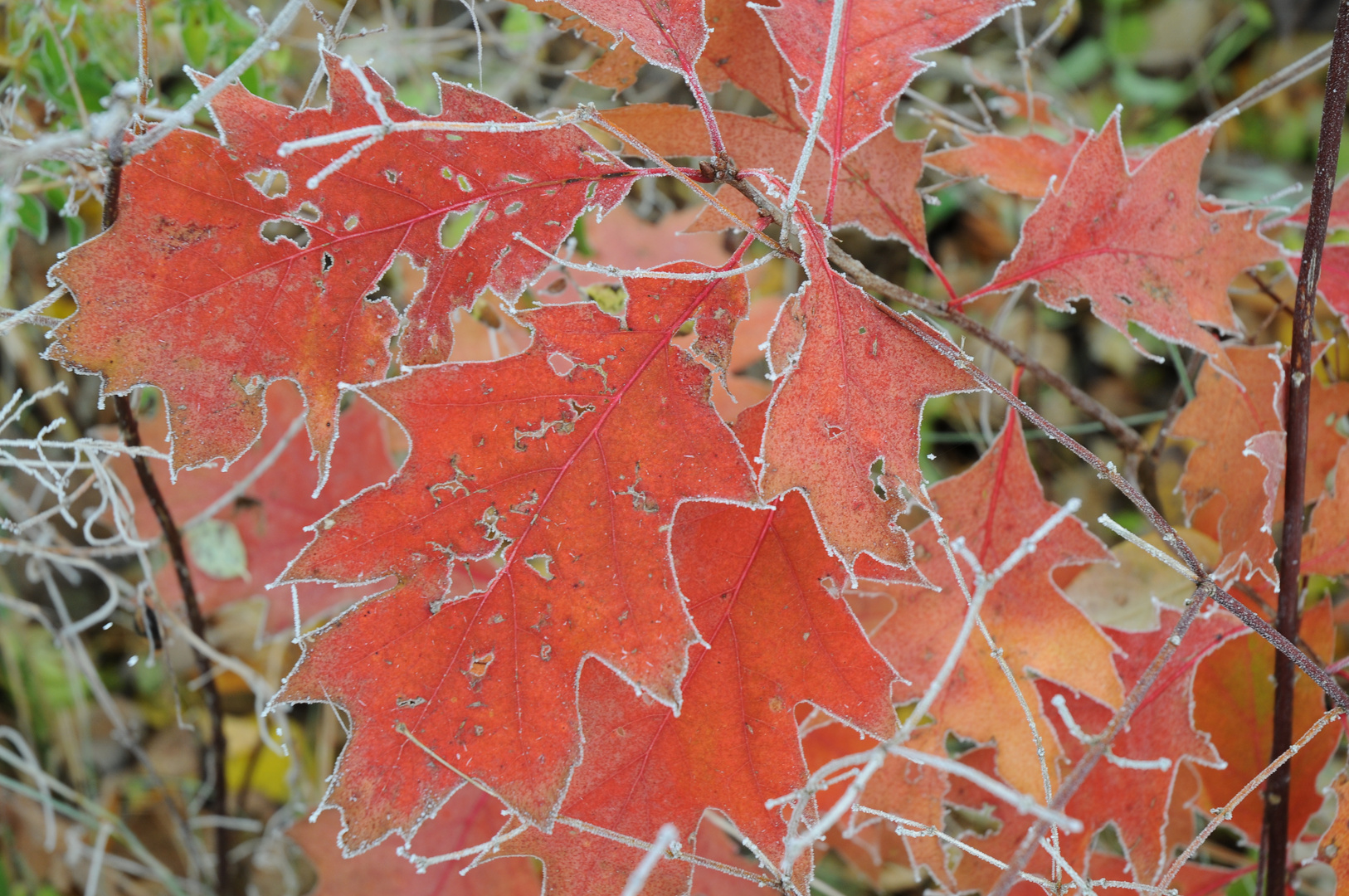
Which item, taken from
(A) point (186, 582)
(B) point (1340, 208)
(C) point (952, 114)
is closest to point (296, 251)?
(A) point (186, 582)

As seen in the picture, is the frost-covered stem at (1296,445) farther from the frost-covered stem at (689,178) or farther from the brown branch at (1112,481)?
the frost-covered stem at (689,178)

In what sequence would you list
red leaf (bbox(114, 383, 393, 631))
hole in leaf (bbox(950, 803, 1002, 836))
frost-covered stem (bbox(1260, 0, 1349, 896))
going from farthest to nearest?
hole in leaf (bbox(950, 803, 1002, 836)) < red leaf (bbox(114, 383, 393, 631)) < frost-covered stem (bbox(1260, 0, 1349, 896))

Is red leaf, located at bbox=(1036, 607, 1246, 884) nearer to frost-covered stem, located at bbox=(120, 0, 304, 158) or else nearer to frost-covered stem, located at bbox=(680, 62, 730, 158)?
frost-covered stem, located at bbox=(680, 62, 730, 158)

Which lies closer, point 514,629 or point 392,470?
point 514,629

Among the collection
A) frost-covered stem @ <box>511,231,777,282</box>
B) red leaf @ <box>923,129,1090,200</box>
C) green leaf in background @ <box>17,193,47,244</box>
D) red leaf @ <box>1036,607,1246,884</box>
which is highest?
red leaf @ <box>923,129,1090,200</box>

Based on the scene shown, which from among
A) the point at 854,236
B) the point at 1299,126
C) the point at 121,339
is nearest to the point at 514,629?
the point at 121,339

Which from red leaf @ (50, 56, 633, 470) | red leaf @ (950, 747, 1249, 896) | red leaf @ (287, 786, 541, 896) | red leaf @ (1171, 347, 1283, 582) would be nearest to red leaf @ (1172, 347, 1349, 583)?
red leaf @ (1171, 347, 1283, 582)

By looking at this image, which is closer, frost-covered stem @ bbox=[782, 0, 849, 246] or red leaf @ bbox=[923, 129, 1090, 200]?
frost-covered stem @ bbox=[782, 0, 849, 246]

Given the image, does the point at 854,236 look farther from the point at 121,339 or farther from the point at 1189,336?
the point at 121,339
